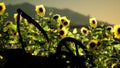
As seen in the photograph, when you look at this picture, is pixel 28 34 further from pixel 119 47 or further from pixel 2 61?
pixel 2 61

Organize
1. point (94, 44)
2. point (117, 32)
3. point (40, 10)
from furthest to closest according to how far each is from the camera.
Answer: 1. point (40, 10)
2. point (117, 32)
3. point (94, 44)

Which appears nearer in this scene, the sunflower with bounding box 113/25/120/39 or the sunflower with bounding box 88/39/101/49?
the sunflower with bounding box 88/39/101/49

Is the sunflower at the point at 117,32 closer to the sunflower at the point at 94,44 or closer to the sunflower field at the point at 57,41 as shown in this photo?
the sunflower field at the point at 57,41

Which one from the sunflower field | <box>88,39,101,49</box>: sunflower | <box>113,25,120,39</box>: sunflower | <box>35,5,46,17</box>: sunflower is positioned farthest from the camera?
<box>35,5,46,17</box>: sunflower

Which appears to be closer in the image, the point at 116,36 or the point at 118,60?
the point at 118,60

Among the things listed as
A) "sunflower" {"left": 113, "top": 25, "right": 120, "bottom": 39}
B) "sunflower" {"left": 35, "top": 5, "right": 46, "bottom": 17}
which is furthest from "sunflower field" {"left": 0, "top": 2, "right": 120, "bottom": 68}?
"sunflower" {"left": 35, "top": 5, "right": 46, "bottom": 17}

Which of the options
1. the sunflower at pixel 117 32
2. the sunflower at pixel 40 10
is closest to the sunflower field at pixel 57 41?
the sunflower at pixel 117 32

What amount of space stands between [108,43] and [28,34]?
3.60ft

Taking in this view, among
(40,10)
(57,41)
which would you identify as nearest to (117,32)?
(57,41)

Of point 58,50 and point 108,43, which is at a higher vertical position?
point 58,50

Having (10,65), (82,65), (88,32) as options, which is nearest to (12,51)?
(10,65)

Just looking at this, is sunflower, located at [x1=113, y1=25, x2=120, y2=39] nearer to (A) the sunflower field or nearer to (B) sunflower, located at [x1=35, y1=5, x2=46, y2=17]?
(A) the sunflower field

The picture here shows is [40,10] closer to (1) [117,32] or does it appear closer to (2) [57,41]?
(2) [57,41]

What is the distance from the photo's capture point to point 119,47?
3.79m
